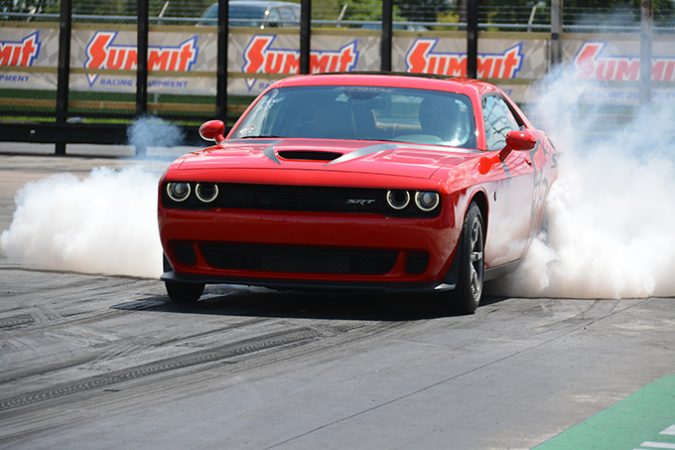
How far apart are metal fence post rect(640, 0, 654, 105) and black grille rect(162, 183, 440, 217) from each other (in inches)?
764

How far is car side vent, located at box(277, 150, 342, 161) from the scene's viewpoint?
9.20 meters

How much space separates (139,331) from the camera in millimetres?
8391

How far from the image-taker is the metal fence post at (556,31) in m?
27.9

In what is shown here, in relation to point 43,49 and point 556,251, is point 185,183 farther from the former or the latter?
point 43,49

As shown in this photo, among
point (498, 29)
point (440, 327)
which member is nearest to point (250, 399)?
point (440, 327)

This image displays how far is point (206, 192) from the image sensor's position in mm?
9094

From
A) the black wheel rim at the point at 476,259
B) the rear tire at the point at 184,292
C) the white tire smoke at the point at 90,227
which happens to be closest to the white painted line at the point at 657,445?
the black wheel rim at the point at 476,259

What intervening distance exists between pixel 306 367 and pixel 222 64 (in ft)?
73.9

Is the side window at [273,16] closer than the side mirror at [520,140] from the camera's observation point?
No

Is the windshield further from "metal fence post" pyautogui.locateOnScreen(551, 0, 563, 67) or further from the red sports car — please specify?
"metal fence post" pyautogui.locateOnScreen(551, 0, 563, 67)

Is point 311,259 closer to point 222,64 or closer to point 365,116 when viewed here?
point 365,116

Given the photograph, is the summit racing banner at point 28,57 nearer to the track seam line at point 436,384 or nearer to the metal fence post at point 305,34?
the metal fence post at point 305,34

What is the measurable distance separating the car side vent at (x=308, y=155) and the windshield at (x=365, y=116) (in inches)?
26.6

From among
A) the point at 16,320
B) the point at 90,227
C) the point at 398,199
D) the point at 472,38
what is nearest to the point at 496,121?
the point at 398,199
